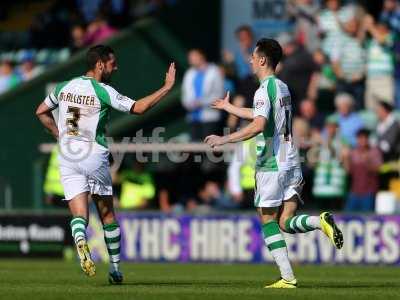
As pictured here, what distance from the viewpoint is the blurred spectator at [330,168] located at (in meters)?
20.7

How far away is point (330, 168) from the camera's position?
2070 centimetres

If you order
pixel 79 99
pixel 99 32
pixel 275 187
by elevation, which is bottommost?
pixel 275 187

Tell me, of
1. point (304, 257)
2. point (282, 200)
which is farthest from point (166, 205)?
point (282, 200)

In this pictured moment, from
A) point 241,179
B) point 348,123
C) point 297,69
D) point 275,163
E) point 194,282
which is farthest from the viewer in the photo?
point 297,69

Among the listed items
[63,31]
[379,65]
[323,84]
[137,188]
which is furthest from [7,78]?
[379,65]

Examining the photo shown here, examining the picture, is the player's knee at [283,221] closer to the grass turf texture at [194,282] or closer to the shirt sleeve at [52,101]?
the grass turf texture at [194,282]

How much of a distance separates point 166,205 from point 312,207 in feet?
8.84

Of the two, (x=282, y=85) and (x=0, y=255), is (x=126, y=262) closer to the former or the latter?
(x=0, y=255)

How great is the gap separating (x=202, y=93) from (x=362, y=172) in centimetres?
346

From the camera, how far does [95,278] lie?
583 inches

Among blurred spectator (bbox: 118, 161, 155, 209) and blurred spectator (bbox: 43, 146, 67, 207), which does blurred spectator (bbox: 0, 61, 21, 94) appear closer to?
blurred spectator (bbox: 43, 146, 67, 207)

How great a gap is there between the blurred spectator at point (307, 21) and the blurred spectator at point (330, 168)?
8.24 feet

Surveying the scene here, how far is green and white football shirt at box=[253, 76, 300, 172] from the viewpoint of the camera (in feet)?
40.3

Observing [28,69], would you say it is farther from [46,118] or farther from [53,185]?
[46,118]
